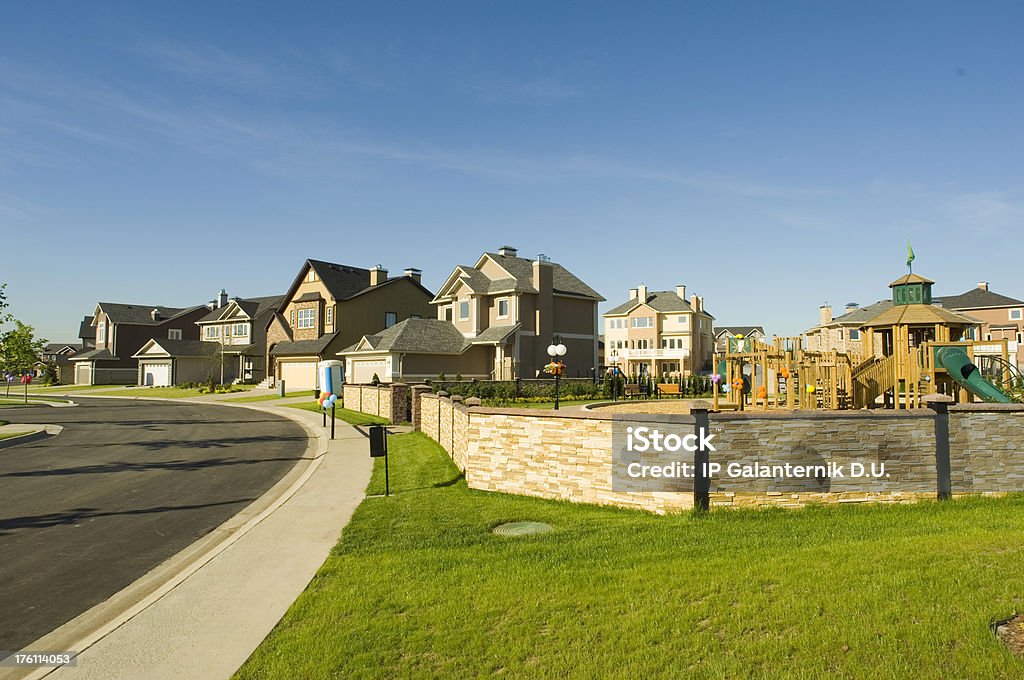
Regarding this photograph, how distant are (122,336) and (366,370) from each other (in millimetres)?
43332

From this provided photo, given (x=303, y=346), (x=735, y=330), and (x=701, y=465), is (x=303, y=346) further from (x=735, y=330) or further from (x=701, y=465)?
(x=735, y=330)

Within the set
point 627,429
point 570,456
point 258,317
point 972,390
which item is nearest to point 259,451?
point 570,456

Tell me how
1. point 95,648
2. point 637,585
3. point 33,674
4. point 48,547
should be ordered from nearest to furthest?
point 33,674 → point 95,648 → point 637,585 → point 48,547

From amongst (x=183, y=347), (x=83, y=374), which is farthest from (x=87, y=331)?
(x=183, y=347)

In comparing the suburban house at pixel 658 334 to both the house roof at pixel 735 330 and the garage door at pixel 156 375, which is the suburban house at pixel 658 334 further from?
the garage door at pixel 156 375

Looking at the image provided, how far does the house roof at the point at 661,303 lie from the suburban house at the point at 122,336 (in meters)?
49.1

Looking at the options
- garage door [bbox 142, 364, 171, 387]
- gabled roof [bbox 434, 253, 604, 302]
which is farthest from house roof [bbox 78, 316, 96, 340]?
gabled roof [bbox 434, 253, 604, 302]

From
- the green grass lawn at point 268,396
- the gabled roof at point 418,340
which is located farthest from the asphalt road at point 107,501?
the green grass lawn at point 268,396

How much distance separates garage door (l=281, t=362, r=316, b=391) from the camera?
49.2 meters

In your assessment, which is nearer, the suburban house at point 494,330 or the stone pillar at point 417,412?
the stone pillar at point 417,412

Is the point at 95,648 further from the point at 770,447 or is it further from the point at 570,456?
the point at 770,447

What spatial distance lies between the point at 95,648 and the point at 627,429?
7139 millimetres

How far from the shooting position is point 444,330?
4550 cm

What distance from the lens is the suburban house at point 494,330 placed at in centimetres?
4238
